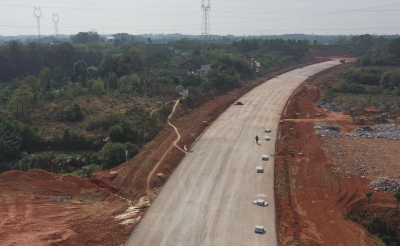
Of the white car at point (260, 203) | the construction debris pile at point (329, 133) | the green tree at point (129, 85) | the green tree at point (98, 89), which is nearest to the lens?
the white car at point (260, 203)

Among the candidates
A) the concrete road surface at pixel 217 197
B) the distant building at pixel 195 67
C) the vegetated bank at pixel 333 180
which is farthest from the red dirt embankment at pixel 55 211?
the distant building at pixel 195 67

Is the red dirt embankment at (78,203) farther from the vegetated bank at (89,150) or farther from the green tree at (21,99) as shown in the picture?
the green tree at (21,99)

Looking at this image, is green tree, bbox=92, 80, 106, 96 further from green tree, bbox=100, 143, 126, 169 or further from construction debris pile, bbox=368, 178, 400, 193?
construction debris pile, bbox=368, 178, 400, 193

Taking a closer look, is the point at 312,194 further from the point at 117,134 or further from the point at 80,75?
the point at 80,75

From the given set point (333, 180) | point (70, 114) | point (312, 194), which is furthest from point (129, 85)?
point (312, 194)

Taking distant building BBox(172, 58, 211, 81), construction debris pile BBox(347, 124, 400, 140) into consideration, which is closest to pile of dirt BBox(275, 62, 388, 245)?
construction debris pile BBox(347, 124, 400, 140)

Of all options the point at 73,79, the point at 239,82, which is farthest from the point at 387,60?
the point at 73,79
